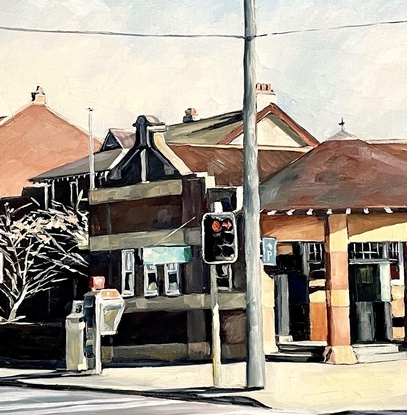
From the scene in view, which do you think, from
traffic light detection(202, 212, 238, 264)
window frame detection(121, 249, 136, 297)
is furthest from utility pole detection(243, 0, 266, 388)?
window frame detection(121, 249, 136, 297)

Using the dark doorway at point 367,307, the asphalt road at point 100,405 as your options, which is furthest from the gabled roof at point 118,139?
the asphalt road at point 100,405

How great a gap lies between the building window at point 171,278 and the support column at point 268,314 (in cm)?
269

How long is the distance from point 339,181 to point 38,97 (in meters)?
29.7

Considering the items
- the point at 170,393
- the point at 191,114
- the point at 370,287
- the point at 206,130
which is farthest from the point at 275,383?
the point at 191,114

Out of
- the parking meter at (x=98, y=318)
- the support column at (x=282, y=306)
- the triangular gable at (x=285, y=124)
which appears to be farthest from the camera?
the triangular gable at (x=285, y=124)

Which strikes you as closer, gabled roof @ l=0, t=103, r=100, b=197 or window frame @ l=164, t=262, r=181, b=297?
window frame @ l=164, t=262, r=181, b=297

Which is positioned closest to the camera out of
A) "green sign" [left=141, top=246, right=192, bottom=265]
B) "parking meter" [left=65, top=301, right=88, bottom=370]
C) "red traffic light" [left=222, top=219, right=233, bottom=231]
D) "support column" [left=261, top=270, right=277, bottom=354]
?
"red traffic light" [left=222, top=219, right=233, bottom=231]

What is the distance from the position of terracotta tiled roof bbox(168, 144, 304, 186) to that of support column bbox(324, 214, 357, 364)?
16.5ft

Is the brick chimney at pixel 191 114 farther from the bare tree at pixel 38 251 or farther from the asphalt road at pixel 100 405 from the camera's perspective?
the asphalt road at pixel 100 405

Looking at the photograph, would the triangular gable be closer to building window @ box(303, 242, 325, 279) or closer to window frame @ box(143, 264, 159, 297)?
building window @ box(303, 242, 325, 279)

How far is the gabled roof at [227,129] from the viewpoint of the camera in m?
38.4

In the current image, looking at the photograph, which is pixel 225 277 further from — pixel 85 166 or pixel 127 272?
pixel 85 166

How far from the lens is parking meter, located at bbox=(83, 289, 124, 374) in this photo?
79.5 ft

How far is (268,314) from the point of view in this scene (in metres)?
27.6
